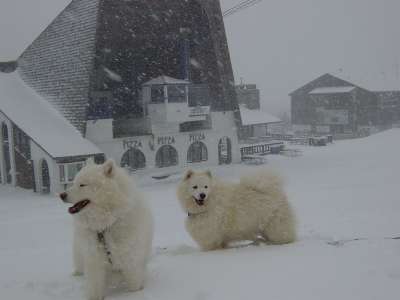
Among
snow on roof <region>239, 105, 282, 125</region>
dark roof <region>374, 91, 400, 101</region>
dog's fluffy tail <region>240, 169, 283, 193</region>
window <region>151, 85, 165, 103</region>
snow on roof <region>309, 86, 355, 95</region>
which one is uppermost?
snow on roof <region>309, 86, 355, 95</region>

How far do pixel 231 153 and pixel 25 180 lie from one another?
1368 centimetres

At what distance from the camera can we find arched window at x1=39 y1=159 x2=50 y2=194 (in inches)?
906

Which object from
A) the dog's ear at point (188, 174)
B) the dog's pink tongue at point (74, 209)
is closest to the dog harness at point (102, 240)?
the dog's pink tongue at point (74, 209)

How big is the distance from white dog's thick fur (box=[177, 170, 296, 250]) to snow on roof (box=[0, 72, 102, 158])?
16.0 metres

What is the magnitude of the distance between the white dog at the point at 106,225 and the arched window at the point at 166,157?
2270 centimetres

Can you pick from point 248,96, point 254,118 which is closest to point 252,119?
point 254,118

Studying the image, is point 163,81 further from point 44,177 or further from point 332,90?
point 332,90

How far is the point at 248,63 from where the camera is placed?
174 metres

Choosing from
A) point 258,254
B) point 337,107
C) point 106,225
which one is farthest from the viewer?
point 337,107

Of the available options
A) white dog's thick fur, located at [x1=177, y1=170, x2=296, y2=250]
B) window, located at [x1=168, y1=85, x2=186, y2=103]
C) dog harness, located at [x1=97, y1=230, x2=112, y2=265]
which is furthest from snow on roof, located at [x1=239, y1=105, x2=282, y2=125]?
dog harness, located at [x1=97, y1=230, x2=112, y2=265]

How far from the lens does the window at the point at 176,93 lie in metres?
26.8

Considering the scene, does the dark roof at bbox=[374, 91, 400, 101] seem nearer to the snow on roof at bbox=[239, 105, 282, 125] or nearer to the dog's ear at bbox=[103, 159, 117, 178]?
the snow on roof at bbox=[239, 105, 282, 125]

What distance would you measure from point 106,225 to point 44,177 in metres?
Answer: 19.7

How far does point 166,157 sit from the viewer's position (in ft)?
93.2
